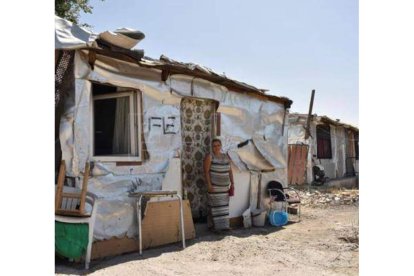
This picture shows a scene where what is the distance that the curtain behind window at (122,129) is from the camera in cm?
639

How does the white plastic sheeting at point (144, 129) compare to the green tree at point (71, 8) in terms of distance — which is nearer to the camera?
the white plastic sheeting at point (144, 129)

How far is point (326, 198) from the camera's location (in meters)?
12.5

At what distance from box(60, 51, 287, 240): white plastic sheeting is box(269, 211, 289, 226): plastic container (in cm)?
60

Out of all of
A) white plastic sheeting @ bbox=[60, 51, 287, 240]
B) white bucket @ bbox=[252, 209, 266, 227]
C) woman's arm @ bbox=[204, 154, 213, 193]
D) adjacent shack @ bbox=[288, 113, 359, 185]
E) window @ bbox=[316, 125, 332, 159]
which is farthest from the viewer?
window @ bbox=[316, 125, 332, 159]

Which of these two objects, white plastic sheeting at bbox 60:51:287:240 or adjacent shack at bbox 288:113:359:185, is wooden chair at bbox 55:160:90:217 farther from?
adjacent shack at bbox 288:113:359:185

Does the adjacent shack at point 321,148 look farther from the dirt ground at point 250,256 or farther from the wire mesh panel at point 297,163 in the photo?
the dirt ground at point 250,256

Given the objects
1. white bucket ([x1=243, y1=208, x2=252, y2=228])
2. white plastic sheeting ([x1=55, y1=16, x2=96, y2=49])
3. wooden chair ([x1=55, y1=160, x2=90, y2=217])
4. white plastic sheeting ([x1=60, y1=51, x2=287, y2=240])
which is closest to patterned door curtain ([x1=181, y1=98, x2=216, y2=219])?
white plastic sheeting ([x1=60, y1=51, x2=287, y2=240])

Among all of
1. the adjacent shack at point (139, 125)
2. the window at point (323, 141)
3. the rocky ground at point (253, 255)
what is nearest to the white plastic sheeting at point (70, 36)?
the adjacent shack at point (139, 125)

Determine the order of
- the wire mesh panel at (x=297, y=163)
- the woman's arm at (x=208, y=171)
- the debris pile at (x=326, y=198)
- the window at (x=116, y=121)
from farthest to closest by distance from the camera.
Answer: the wire mesh panel at (x=297, y=163) → the debris pile at (x=326, y=198) → the woman's arm at (x=208, y=171) → the window at (x=116, y=121)

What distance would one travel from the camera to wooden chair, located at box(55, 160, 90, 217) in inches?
192

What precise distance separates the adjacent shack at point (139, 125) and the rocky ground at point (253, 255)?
0.61 meters
